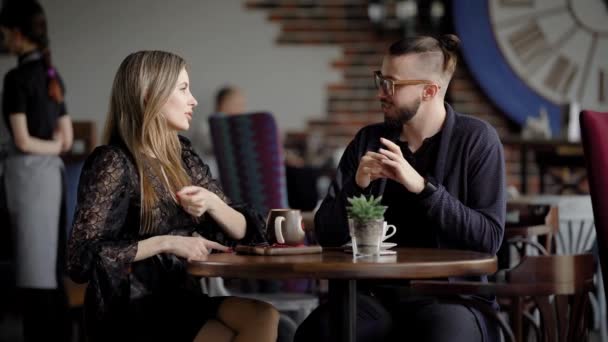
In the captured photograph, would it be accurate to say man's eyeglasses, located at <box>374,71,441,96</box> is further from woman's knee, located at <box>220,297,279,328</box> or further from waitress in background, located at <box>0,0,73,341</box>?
waitress in background, located at <box>0,0,73,341</box>

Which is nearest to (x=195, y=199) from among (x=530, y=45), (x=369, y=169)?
(x=369, y=169)

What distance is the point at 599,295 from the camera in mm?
3512

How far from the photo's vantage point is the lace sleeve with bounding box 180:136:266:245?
2.35m

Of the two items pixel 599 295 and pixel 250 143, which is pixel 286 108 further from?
pixel 599 295

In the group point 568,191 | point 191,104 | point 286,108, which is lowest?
point 568,191

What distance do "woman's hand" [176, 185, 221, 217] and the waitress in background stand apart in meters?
1.91

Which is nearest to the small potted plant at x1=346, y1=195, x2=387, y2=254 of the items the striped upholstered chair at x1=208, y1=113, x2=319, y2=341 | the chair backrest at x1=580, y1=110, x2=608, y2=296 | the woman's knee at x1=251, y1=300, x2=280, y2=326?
the woman's knee at x1=251, y1=300, x2=280, y2=326

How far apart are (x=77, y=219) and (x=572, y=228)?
1.92 m

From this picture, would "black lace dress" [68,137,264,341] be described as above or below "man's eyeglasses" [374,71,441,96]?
below

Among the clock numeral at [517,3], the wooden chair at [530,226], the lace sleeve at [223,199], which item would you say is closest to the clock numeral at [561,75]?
the clock numeral at [517,3]

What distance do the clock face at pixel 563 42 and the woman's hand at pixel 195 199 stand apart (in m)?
4.98

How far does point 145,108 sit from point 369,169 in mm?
543

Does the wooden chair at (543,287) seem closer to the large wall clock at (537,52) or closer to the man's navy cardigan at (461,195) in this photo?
the man's navy cardigan at (461,195)

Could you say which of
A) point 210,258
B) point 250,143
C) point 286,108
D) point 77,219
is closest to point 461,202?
point 210,258
